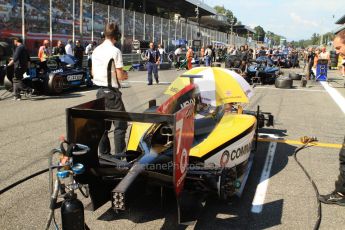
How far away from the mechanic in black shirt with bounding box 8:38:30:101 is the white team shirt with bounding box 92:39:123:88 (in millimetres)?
7083

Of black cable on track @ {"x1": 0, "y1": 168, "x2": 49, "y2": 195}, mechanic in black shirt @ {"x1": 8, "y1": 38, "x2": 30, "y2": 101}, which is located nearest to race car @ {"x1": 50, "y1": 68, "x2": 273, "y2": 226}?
black cable on track @ {"x1": 0, "y1": 168, "x2": 49, "y2": 195}

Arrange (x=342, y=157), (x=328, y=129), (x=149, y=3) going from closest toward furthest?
(x=342, y=157) → (x=328, y=129) → (x=149, y=3)

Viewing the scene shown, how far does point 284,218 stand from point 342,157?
1084 millimetres

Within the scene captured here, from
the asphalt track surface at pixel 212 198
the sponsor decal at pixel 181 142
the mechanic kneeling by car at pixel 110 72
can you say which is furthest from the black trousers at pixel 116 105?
the sponsor decal at pixel 181 142

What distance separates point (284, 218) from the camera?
A: 4.10 meters

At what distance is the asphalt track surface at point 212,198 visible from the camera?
3.96 m

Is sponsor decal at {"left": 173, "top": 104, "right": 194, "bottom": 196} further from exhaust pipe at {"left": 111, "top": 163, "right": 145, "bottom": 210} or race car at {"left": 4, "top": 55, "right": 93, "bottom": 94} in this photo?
race car at {"left": 4, "top": 55, "right": 93, "bottom": 94}

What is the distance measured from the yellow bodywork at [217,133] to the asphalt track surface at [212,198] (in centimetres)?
59

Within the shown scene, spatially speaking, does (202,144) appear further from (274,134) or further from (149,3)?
(149,3)

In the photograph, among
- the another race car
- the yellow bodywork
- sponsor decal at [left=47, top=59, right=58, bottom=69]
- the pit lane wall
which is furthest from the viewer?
the another race car

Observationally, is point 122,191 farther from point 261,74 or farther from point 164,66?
point 164,66

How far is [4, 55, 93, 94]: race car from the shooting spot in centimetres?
1226

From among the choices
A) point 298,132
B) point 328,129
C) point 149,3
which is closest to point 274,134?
point 298,132

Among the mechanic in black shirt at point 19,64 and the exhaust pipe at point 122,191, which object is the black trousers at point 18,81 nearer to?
the mechanic in black shirt at point 19,64
